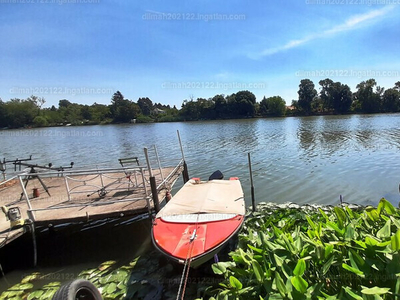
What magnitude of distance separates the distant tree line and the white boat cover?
7692 centimetres

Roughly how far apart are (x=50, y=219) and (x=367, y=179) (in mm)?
13837

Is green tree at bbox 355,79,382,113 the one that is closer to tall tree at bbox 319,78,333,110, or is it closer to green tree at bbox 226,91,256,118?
tall tree at bbox 319,78,333,110

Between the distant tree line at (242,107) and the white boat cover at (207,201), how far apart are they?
252ft

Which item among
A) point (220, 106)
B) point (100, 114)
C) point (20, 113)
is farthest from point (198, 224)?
point (100, 114)

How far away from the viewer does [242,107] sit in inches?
3228

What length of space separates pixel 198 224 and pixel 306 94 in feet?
289

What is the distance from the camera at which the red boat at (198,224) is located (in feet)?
14.4

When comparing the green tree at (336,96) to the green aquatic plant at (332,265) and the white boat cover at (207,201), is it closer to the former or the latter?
the white boat cover at (207,201)

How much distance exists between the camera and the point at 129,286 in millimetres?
4855

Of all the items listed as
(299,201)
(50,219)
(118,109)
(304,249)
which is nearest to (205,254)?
(304,249)

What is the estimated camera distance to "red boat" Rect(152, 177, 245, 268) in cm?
440

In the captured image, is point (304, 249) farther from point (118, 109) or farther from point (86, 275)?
point (118, 109)

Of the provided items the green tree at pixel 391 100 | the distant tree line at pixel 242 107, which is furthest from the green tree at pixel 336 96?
the green tree at pixel 391 100

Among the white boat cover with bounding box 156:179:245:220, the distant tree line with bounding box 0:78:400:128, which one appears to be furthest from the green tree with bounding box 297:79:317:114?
the white boat cover with bounding box 156:179:245:220
